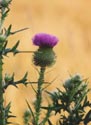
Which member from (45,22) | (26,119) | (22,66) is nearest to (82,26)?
(45,22)

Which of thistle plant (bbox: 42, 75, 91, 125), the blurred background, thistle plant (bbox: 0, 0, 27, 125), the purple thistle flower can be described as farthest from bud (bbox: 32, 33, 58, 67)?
the blurred background

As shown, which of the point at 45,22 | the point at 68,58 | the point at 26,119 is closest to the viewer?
the point at 26,119

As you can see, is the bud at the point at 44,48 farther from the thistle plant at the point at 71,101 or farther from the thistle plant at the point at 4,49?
the thistle plant at the point at 4,49

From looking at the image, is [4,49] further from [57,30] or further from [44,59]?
[57,30]

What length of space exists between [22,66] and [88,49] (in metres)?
1.30

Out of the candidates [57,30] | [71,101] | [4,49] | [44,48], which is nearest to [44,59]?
[44,48]

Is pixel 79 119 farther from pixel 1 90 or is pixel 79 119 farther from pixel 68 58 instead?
pixel 68 58

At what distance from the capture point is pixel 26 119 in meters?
2.14

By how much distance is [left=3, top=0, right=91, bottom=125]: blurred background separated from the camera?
6930mm

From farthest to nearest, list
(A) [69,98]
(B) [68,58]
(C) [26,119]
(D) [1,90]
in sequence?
(B) [68,58], (C) [26,119], (A) [69,98], (D) [1,90]

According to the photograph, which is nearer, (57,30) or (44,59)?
(44,59)

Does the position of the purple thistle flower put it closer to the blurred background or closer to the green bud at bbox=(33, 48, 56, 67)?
the green bud at bbox=(33, 48, 56, 67)

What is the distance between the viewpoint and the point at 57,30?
9.16 meters

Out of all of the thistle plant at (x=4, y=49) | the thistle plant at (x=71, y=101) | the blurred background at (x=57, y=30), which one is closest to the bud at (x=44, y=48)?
the thistle plant at (x=71, y=101)
